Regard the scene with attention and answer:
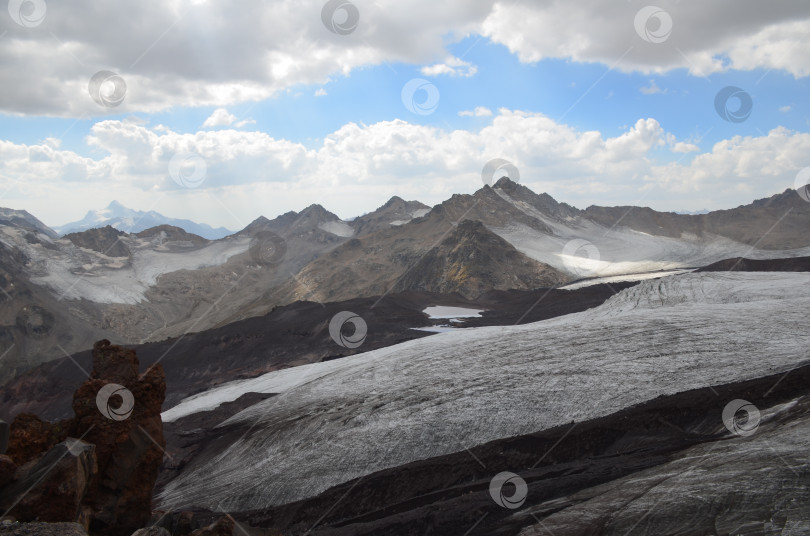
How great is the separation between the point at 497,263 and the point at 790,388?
69.3 m

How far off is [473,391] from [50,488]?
1186 cm

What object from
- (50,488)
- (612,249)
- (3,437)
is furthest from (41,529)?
(612,249)

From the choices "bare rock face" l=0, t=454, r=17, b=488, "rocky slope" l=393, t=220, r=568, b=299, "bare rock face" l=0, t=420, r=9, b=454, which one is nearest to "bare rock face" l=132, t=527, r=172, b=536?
"bare rock face" l=0, t=454, r=17, b=488

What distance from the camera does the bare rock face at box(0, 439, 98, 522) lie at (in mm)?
8781

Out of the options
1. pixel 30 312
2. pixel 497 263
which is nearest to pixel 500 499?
pixel 497 263

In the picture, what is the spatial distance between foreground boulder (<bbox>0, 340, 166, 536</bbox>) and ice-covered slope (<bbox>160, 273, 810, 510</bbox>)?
3.85 metres

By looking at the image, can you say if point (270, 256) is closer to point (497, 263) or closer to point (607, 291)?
point (497, 263)

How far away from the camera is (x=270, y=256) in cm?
16362

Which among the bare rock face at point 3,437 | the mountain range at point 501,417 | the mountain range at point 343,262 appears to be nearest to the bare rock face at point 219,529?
the mountain range at point 501,417

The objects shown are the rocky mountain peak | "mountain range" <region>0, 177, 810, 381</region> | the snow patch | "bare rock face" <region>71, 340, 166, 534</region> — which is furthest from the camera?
the rocky mountain peak

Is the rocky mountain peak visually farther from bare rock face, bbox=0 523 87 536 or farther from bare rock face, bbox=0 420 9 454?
bare rock face, bbox=0 523 87 536

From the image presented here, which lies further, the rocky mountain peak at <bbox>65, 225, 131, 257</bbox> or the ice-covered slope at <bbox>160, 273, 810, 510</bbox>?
the rocky mountain peak at <bbox>65, 225, 131, 257</bbox>

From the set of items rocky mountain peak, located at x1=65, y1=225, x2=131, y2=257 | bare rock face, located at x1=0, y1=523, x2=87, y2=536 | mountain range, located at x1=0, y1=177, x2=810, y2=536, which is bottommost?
mountain range, located at x1=0, y1=177, x2=810, y2=536

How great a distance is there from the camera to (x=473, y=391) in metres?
17.5
